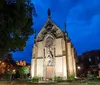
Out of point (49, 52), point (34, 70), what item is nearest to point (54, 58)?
point (49, 52)

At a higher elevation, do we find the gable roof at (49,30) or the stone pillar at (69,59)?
the gable roof at (49,30)

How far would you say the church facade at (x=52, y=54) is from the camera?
47.0 m

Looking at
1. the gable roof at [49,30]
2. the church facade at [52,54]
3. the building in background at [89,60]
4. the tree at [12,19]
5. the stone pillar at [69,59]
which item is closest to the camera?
the tree at [12,19]

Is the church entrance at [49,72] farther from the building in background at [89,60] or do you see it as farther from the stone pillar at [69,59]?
the building in background at [89,60]

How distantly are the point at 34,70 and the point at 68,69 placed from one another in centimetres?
1040

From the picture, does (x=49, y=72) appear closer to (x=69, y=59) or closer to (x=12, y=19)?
(x=69, y=59)

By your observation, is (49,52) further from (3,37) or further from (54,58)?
(3,37)

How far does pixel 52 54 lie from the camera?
162 feet

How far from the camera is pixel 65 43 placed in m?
48.7

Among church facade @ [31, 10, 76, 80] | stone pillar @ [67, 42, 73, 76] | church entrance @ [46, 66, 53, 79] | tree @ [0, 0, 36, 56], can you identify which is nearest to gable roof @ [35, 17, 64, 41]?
church facade @ [31, 10, 76, 80]

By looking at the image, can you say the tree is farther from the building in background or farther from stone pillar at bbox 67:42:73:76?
the building in background

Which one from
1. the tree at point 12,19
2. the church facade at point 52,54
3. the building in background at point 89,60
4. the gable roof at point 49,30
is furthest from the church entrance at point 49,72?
the tree at point 12,19

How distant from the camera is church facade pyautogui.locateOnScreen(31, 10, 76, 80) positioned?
154 ft

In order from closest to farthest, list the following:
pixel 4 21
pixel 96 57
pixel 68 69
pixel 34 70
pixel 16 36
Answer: pixel 4 21
pixel 16 36
pixel 68 69
pixel 34 70
pixel 96 57
